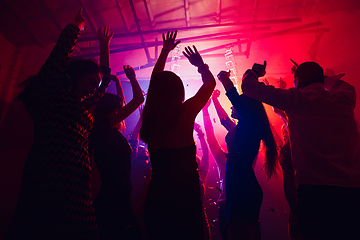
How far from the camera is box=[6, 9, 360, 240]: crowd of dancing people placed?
3.06 ft

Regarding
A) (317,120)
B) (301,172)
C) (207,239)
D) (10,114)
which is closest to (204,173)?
(207,239)

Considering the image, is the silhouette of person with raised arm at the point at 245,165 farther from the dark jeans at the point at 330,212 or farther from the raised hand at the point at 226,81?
the dark jeans at the point at 330,212

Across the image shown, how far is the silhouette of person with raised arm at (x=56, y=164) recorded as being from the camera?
86cm

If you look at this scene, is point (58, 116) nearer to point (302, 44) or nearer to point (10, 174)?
point (10, 174)

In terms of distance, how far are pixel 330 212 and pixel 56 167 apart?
1.90 metres

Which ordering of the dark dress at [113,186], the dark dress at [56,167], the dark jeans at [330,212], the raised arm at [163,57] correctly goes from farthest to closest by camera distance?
the raised arm at [163,57] < the dark dress at [113,186] < the dark jeans at [330,212] < the dark dress at [56,167]

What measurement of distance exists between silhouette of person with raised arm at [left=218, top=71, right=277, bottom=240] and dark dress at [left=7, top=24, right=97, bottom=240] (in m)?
1.21

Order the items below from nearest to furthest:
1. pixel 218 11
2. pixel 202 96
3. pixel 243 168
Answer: pixel 202 96, pixel 243 168, pixel 218 11

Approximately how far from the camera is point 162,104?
1.28m

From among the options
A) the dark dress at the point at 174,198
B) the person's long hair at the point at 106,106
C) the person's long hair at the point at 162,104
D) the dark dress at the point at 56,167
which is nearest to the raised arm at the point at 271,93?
the person's long hair at the point at 162,104

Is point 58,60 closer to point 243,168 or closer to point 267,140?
point 243,168

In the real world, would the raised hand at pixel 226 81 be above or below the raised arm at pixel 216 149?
above

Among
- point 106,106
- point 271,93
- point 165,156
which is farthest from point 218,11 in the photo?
point 165,156

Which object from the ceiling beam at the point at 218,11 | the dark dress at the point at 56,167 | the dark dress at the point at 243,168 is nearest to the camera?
the dark dress at the point at 56,167
